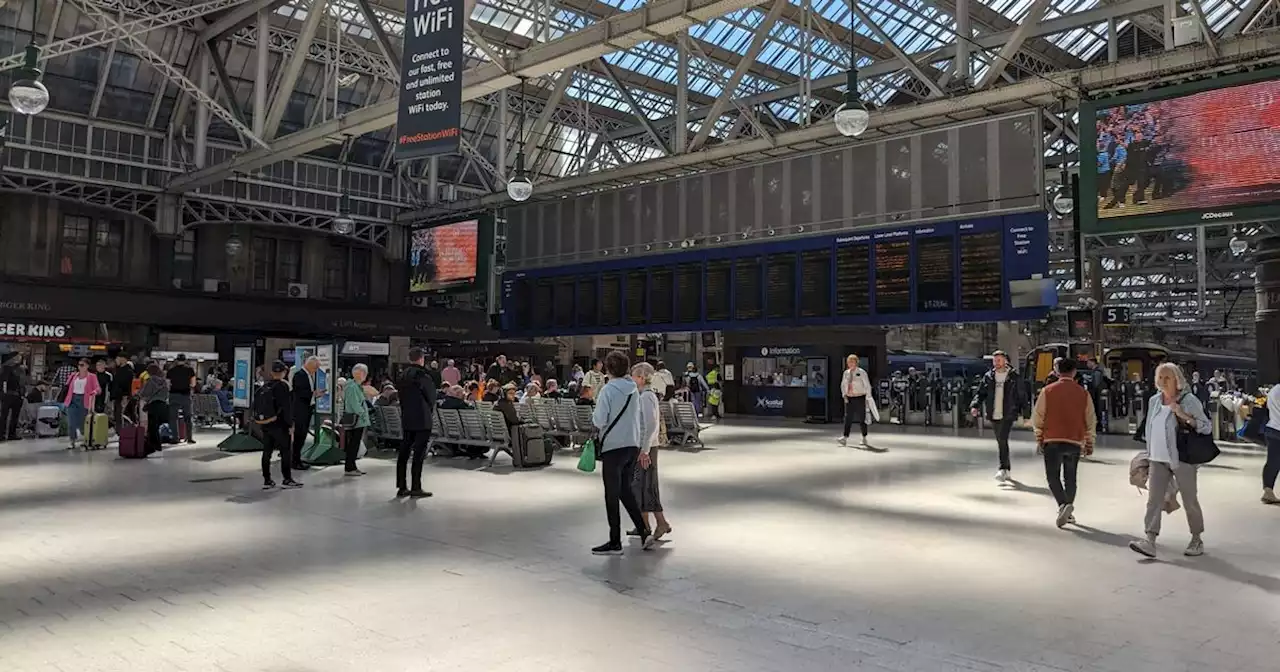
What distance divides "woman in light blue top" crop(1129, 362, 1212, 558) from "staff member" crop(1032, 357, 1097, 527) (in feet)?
3.41

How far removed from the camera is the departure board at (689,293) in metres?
21.2

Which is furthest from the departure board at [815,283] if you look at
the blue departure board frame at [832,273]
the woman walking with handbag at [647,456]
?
the woman walking with handbag at [647,456]

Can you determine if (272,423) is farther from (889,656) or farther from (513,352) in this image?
(513,352)

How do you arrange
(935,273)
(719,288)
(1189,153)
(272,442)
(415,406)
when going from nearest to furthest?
(415,406), (272,442), (1189,153), (935,273), (719,288)

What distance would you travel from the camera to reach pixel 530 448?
11961mm

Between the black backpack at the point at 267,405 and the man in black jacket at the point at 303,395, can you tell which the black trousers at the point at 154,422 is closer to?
the man in black jacket at the point at 303,395

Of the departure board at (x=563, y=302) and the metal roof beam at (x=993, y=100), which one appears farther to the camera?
the departure board at (x=563, y=302)

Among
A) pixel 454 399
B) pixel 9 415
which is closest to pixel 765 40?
pixel 454 399

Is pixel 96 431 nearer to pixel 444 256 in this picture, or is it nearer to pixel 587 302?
pixel 587 302

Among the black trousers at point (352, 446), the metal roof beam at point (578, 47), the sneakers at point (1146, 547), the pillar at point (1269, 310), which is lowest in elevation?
the sneakers at point (1146, 547)

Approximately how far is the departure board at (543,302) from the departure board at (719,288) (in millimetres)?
5682

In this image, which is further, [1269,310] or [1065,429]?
[1269,310]

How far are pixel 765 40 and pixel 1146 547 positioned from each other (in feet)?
54.5

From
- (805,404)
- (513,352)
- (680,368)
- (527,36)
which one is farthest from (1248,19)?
(513,352)
